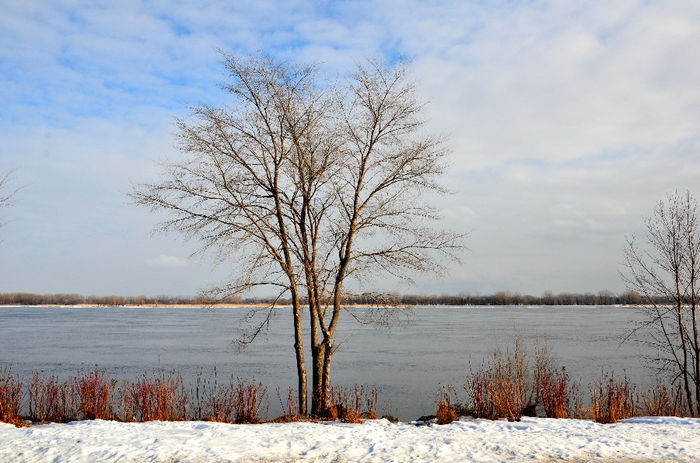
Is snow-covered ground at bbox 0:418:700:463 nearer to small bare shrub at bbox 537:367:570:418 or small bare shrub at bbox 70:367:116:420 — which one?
small bare shrub at bbox 70:367:116:420

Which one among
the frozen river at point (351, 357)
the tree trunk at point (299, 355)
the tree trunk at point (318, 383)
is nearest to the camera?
the tree trunk at point (318, 383)

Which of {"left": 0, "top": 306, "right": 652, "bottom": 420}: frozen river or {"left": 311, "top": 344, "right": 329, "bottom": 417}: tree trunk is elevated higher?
{"left": 311, "top": 344, "right": 329, "bottom": 417}: tree trunk

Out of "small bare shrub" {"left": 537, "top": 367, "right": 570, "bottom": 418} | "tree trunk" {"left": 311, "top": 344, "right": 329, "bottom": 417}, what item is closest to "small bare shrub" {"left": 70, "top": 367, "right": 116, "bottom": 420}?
"tree trunk" {"left": 311, "top": 344, "right": 329, "bottom": 417}

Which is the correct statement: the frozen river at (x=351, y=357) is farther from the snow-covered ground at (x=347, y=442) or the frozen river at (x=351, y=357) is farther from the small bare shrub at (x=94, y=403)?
the snow-covered ground at (x=347, y=442)

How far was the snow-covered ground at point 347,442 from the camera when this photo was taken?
8.66 m

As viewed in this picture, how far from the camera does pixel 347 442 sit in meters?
9.55

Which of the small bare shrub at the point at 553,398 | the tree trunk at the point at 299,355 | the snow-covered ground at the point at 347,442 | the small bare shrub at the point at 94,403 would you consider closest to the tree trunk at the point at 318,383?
the tree trunk at the point at 299,355

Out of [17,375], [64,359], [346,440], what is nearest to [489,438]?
[346,440]

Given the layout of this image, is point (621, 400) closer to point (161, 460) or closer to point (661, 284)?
point (661, 284)

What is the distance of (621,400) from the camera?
43.1 feet

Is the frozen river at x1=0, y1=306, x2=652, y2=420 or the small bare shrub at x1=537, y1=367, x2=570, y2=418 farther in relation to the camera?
the frozen river at x1=0, y1=306, x2=652, y2=420

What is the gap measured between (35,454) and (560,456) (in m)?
8.15

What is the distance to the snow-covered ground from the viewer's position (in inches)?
341

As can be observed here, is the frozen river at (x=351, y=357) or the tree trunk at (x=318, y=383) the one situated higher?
the tree trunk at (x=318, y=383)
